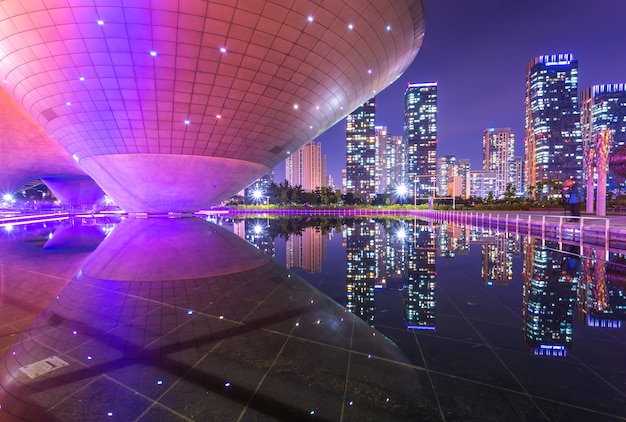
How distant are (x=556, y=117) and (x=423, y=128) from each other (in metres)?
69.5

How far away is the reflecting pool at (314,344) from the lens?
8.91 feet

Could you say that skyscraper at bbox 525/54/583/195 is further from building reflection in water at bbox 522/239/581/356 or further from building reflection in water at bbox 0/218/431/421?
building reflection in water at bbox 0/218/431/421

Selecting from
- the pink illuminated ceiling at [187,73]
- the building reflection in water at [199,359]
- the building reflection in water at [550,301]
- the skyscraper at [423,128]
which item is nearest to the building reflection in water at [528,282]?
the building reflection in water at [550,301]

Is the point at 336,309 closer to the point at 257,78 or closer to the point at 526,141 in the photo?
the point at 257,78

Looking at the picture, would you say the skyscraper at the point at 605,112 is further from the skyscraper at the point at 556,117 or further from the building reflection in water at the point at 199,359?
the building reflection in water at the point at 199,359

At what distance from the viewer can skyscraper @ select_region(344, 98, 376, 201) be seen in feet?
578

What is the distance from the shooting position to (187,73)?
58.9 ft

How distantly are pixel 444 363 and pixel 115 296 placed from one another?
647 centimetres

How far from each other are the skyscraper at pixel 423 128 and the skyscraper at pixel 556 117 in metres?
53.5

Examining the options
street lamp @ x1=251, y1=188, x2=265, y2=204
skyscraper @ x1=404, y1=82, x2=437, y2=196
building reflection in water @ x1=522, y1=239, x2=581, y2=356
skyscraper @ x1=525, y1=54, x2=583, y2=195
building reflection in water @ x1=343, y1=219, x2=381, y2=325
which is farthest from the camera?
skyscraper @ x1=404, y1=82, x2=437, y2=196

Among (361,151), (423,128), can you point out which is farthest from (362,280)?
(423,128)

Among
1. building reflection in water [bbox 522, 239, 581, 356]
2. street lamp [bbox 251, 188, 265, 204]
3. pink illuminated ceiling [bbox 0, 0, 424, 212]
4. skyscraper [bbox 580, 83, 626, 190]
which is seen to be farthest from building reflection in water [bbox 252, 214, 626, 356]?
skyscraper [bbox 580, 83, 626, 190]

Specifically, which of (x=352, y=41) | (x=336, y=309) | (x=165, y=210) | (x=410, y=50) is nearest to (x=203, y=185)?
(x=165, y=210)

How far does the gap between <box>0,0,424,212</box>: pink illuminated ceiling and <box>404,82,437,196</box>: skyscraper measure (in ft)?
600
